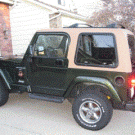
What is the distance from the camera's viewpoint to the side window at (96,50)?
3188 mm

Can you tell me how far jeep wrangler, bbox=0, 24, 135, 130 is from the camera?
3123 millimetres

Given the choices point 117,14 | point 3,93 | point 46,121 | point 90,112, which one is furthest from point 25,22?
point 90,112

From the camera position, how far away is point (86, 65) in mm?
3379

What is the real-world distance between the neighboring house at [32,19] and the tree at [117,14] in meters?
3.25

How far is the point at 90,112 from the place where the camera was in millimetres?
3375

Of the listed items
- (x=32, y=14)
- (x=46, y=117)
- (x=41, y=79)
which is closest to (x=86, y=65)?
(x=41, y=79)

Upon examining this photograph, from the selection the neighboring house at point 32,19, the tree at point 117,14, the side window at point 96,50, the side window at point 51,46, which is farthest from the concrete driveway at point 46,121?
the neighboring house at point 32,19

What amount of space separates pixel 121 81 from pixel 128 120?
1.22 meters

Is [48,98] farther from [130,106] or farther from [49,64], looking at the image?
[130,106]

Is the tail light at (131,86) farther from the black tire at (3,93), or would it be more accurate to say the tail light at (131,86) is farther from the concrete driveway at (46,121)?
the black tire at (3,93)

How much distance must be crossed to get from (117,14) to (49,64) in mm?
5492

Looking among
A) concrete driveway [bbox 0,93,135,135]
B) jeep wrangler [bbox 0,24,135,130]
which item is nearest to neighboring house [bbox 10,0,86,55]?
concrete driveway [bbox 0,93,135,135]

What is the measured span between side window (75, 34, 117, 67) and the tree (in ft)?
16.3

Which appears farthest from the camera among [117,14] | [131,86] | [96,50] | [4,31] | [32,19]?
[32,19]
